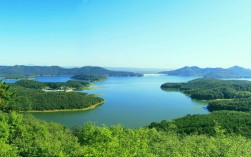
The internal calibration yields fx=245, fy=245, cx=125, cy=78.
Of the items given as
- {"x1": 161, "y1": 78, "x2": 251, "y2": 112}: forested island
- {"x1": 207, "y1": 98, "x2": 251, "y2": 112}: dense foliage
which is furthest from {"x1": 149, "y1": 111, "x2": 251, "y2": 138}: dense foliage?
{"x1": 161, "y1": 78, "x2": 251, "y2": 112}: forested island

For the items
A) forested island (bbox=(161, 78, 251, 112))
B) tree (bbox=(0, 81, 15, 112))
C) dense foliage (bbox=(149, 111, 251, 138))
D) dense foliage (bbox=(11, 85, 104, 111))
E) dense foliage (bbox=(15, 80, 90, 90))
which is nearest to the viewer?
dense foliage (bbox=(149, 111, 251, 138))

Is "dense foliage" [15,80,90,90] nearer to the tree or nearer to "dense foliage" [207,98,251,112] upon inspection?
"dense foliage" [207,98,251,112]

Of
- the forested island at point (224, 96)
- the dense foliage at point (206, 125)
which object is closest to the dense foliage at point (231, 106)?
the forested island at point (224, 96)

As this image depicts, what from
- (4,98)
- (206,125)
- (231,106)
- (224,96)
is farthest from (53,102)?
(224,96)

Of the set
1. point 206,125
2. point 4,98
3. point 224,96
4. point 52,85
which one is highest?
point 4,98

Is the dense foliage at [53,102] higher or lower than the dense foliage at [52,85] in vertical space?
lower

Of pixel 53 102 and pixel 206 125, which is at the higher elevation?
pixel 53 102

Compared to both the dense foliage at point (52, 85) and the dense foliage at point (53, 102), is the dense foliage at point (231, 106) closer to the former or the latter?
the dense foliage at point (53, 102)

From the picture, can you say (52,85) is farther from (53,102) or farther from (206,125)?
(206,125)

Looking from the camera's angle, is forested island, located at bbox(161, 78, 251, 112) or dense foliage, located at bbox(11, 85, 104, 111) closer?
dense foliage, located at bbox(11, 85, 104, 111)

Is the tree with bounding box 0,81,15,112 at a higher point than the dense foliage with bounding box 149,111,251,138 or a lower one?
higher

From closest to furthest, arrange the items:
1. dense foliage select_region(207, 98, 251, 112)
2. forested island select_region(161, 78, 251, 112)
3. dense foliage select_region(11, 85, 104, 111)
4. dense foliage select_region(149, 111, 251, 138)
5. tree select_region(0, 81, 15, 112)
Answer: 1. dense foliage select_region(149, 111, 251, 138)
2. tree select_region(0, 81, 15, 112)
3. dense foliage select_region(11, 85, 104, 111)
4. dense foliage select_region(207, 98, 251, 112)
5. forested island select_region(161, 78, 251, 112)

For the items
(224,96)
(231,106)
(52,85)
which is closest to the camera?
(231,106)
